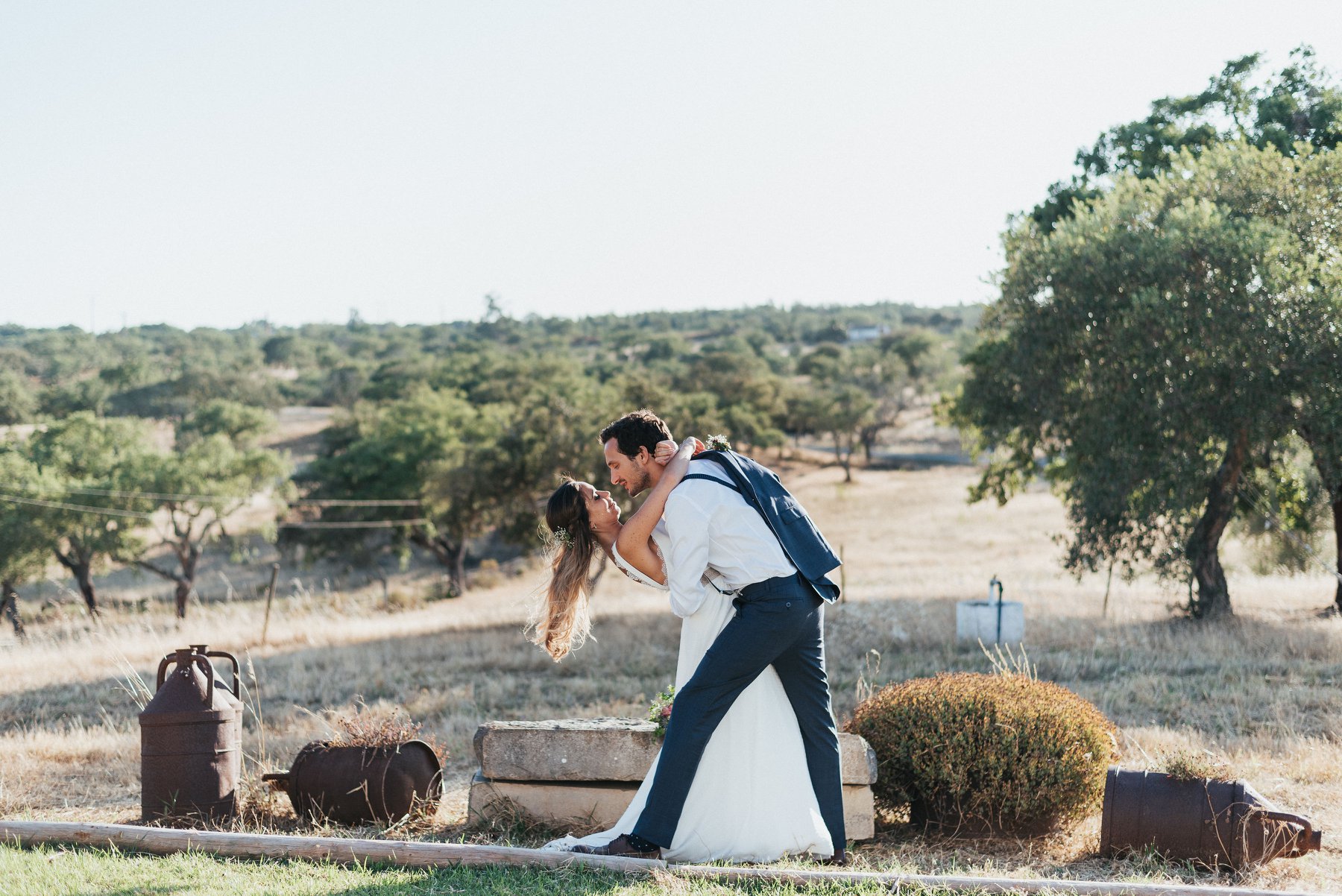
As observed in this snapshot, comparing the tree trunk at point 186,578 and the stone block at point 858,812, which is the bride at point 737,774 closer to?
the stone block at point 858,812

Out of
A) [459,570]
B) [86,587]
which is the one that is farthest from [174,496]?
[459,570]

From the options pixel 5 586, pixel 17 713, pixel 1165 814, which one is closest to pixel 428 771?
pixel 1165 814

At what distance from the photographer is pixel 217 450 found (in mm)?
38719

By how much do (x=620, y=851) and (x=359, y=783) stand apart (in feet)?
7.32

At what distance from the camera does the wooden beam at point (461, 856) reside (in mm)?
4848

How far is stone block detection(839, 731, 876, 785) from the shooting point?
6.30 metres

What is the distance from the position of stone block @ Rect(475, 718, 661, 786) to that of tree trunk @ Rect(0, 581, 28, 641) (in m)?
27.7

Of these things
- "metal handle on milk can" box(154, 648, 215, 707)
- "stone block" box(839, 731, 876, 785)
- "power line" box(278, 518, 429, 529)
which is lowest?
"power line" box(278, 518, 429, 529)

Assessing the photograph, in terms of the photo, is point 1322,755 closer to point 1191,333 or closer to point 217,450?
point 1191,333

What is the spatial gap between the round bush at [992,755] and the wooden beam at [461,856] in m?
0.95

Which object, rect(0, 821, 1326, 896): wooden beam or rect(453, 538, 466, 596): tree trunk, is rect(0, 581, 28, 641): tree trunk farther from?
rect(0, 821, 1326, 896): wooden beam

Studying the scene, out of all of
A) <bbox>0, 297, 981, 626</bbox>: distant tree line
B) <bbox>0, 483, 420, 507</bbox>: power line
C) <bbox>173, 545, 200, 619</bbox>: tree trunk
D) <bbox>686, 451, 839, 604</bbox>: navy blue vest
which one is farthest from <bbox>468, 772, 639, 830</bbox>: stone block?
<bbox>173, 545, 200, 619</bbox>: tree trunk

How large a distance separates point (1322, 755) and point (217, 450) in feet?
122

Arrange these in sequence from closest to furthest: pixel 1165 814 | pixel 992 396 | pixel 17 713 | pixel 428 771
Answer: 1. pixel 1165 814
2. pixel 428 771
3. pixel 17 713
4. pixel 992 396
